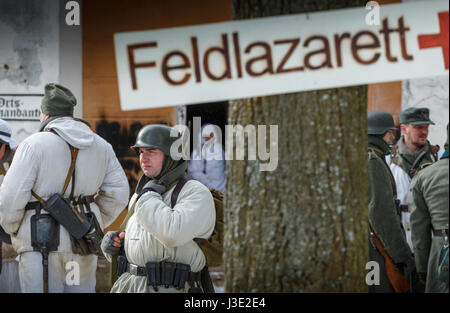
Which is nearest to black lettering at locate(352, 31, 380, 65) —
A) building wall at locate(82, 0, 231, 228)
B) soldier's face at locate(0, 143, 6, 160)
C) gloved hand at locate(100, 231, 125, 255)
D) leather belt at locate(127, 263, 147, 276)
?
leather belt at locate(127, 263, 147, 276)

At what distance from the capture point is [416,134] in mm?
6656

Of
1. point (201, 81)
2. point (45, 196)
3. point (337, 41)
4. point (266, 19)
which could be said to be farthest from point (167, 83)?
point (45, 196)

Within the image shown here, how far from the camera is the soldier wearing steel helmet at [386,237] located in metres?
5.04

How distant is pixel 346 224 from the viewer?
11.2ft

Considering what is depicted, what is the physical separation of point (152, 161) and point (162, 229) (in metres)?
0.49

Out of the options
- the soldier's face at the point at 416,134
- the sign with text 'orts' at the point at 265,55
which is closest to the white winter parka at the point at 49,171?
the sign with text 'orts' at the point at 265,55

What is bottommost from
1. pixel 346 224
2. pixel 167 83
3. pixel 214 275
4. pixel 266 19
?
pixel 214 275

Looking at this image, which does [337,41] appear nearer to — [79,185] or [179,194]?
[179,194]

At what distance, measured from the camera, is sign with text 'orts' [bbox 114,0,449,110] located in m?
3.38

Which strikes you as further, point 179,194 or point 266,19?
point 179,194

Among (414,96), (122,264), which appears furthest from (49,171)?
(414,96)

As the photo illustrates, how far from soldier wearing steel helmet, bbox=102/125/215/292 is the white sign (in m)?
4.92

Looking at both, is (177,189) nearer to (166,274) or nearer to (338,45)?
(166,274)

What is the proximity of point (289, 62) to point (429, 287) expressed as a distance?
1753mm
